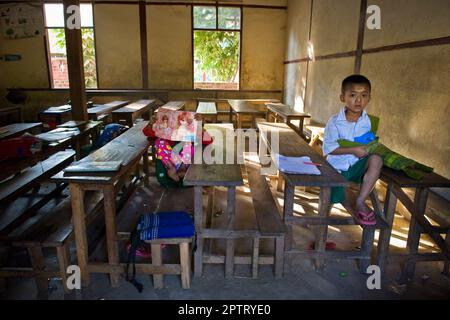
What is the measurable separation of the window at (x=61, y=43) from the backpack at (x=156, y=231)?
856 cm

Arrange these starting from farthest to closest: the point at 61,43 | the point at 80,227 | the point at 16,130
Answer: the point at 61,43, the point at 16,130, the point at 80,227

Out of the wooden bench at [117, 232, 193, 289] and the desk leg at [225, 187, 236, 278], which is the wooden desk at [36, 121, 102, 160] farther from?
the desk leg at [225, 187, 236, 278]

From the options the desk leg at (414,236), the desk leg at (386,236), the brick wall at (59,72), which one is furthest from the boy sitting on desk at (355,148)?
the brick wall at (59,72)

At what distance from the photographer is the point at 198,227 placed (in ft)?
8.32

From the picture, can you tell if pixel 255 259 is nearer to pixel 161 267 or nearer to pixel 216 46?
pixel 161 267

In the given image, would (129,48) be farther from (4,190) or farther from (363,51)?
(4,190)

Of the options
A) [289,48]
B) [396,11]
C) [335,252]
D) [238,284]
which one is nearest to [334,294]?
[335,252]

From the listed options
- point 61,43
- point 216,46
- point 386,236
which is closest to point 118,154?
point 386,236

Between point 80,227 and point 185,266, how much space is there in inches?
30.9

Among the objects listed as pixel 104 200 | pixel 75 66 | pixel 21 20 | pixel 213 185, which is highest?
pixel 21 20

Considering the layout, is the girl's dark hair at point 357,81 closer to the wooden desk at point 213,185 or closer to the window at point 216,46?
the wooden desk at point 213,185

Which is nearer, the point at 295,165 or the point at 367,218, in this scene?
the point at 367,218

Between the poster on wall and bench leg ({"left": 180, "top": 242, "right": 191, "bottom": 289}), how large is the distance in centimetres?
961

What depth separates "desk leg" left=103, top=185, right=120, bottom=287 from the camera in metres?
2.39
